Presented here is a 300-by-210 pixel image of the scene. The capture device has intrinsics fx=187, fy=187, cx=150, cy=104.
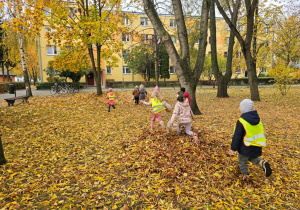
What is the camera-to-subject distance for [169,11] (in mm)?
11656

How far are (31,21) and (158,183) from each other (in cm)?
1155

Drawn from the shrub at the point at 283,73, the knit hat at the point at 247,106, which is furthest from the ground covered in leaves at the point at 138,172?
the shrub at the point at 283,73

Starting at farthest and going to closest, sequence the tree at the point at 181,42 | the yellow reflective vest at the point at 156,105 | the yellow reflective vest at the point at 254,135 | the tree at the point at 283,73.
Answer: the tree at the point at 283,73 < the tree at the point at 181,42 < the yellow reflective vest at the point at 156,105 < the yellow reflective vest at the point at 254,135

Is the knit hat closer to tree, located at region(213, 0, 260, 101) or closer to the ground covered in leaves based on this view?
the ground covered in leaves

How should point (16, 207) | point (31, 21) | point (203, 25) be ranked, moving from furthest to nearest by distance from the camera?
point (31, 21) < point (203, 25) < point (16, 207)

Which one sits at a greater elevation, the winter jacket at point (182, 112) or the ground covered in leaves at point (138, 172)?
the winter jacket at point (182, 112)

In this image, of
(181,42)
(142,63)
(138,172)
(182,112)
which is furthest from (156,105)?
(142,63)

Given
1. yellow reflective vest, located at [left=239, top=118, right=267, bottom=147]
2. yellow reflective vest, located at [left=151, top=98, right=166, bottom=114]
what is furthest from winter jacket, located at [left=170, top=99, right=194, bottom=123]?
yellow reflective vest, located at [left=239, top=118, right=267, bottom=147]

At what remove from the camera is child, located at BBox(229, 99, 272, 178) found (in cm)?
331

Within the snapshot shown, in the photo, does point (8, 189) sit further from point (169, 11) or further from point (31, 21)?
point (169, 11)

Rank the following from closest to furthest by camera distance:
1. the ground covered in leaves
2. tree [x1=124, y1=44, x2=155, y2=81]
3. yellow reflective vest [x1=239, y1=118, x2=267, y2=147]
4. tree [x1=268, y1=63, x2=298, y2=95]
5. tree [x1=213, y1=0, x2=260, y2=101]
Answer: the ground covered in leaves, yellow reflective vest [x1=239, y1=118, x2=267, y2=147], tree [x1=213, y1=0, x2=260, y2=101], tree [x1=268, y1=63, x2=298, y2=95], tree [x1=124, y1=44, x2=155, y2=81]

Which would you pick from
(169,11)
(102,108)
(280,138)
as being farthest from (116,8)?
(280,138)

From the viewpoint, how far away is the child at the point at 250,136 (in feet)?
10.9

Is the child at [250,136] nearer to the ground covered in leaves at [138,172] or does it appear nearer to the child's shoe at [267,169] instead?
the child's shoe at [267,169]
